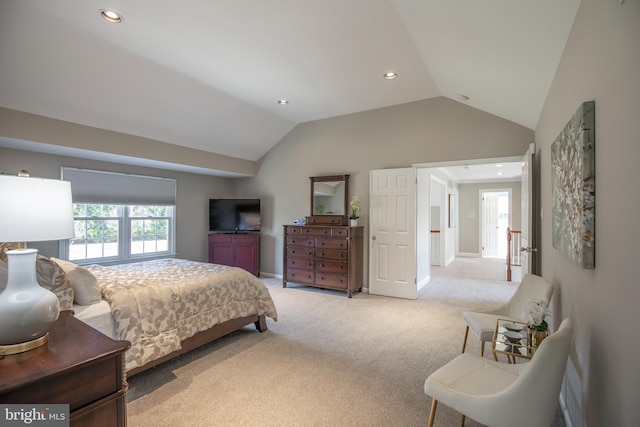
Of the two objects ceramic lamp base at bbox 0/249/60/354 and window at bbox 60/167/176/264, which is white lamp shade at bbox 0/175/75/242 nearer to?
ceramic lamp base at bbox 0/249/60/354

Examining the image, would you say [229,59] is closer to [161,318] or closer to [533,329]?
[161,318]

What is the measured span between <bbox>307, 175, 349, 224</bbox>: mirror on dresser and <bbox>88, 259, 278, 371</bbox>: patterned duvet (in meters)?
2.20

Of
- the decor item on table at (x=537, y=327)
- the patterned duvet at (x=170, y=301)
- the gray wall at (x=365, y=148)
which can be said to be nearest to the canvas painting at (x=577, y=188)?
the decor item on table at (x=537, y=327)

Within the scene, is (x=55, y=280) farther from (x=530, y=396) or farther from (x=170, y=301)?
(x=530, y=396)

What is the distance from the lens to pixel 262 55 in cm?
324

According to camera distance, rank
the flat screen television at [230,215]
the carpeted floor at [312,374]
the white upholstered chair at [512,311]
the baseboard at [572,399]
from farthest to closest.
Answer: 1. the flat screen television at [230,215]
2. the white upholstered chair at [512,311]
3. the carpeted floor at [312,374]
4. the baseboard at [572,399]

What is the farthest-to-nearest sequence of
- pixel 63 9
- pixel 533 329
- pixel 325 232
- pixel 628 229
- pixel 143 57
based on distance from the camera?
pixel 325 232 < pixel 143 57 < pixel 63 9 < pixel 533 329 < pixel 628 229

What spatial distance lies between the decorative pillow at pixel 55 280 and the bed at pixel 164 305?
0.13 meters

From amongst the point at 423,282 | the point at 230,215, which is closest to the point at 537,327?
the point at 423,282

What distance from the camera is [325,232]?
5.00 meters

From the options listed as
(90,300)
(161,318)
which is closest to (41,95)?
(90,300)

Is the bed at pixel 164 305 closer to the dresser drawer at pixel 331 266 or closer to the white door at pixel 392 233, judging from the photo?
the dresser drawer at pixel 331 266

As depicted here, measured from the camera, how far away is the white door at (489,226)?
9.48 metres

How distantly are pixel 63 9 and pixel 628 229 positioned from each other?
3888 mm
